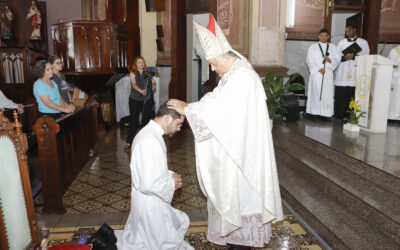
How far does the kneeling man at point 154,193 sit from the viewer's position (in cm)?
221

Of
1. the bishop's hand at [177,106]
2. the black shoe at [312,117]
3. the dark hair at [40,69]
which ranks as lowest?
the black shoe at [312,117]

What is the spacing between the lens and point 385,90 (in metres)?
4.82

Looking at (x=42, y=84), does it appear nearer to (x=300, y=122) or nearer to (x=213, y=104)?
(x=213, y=104)

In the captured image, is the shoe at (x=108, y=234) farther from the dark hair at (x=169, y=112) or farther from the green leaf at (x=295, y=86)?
the green leaf at (x=295, y=86)

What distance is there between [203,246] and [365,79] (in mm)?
3800

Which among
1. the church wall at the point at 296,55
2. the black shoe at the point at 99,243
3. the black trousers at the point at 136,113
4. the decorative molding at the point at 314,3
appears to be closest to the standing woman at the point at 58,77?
the black trousers at the point at 136,113

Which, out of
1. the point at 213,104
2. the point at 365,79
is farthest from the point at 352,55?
the point at 213,104

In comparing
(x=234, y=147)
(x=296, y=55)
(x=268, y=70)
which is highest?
(x=296, y=55)

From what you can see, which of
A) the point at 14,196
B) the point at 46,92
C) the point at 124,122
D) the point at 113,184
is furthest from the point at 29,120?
the point at 14,196

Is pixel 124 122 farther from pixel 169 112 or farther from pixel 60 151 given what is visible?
pixel 169 112

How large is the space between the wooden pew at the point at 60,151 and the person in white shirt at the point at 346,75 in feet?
15.9

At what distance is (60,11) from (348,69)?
8.87m

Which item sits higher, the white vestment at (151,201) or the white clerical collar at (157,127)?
the white clerical collar at (157,127)

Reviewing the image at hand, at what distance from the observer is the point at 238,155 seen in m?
2.28
